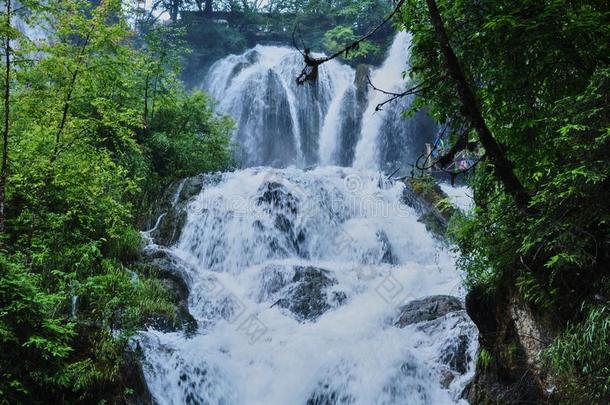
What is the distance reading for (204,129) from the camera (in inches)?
655

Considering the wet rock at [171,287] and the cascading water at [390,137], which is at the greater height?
the cascading water at [390,137]

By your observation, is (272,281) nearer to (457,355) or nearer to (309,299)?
(309,299)

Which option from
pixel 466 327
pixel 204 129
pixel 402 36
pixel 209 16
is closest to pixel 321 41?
pixel 402 36

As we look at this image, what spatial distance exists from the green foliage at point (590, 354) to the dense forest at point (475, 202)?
1 centimetres

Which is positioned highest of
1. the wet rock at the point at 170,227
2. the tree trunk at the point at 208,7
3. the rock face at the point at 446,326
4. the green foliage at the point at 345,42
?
the tree trunk at the point at 208,7

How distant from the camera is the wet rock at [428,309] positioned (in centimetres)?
856

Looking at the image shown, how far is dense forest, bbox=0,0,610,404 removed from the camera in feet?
11.5

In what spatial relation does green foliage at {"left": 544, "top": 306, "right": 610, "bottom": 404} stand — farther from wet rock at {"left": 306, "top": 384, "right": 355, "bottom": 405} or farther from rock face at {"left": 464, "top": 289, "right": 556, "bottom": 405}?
wet rock at {"left": 306, "top": 384, "right": 355, "bottom": 405}

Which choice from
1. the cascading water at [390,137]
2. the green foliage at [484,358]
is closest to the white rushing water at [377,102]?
the cascading water at [390,137]

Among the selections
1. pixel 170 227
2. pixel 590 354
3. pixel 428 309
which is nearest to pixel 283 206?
pixel 170 227

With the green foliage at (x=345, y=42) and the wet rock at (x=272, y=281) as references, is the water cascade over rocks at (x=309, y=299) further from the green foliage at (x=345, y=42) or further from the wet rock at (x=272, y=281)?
the green foliage at (x=345, y=42)

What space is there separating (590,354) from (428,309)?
5635 millimetres

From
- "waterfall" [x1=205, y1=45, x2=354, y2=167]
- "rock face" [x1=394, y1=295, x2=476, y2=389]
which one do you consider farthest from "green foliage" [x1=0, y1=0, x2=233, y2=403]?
"waterfall" [x1=205, y1=45, x2=354, y2=167]

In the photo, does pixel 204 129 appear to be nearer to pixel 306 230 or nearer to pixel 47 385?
pixel 306 230
